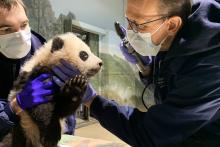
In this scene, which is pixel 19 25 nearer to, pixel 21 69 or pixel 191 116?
pixel 21 69

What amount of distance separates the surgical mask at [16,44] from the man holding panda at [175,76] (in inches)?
11.2

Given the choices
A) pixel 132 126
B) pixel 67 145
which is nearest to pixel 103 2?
pixel 67 145

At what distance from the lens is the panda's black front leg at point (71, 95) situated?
53.7 inches

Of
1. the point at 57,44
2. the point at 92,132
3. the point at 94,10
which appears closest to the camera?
the point at 57,44

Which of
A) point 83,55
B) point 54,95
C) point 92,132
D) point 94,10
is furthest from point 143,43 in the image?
point 94,10

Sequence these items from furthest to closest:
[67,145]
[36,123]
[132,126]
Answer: [67,145] < [36,123] < [132,126]

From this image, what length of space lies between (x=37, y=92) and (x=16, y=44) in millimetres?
318

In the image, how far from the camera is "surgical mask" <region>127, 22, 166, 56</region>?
1.29 meters

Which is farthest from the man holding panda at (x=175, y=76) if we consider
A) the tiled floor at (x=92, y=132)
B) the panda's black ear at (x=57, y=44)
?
the tiled floor at (x=92, y=132)

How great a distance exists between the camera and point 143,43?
1312mm

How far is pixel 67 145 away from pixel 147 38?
73 centimetres

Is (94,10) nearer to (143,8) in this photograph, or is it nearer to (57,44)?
(57,44)

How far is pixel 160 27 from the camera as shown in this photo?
4.06 feet

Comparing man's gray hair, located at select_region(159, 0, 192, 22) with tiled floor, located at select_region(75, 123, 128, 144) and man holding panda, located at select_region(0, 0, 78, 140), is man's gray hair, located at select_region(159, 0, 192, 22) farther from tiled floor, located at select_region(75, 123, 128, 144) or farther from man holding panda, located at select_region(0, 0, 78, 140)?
tiled floor, located at select_region(75, 123, 128, 144)
